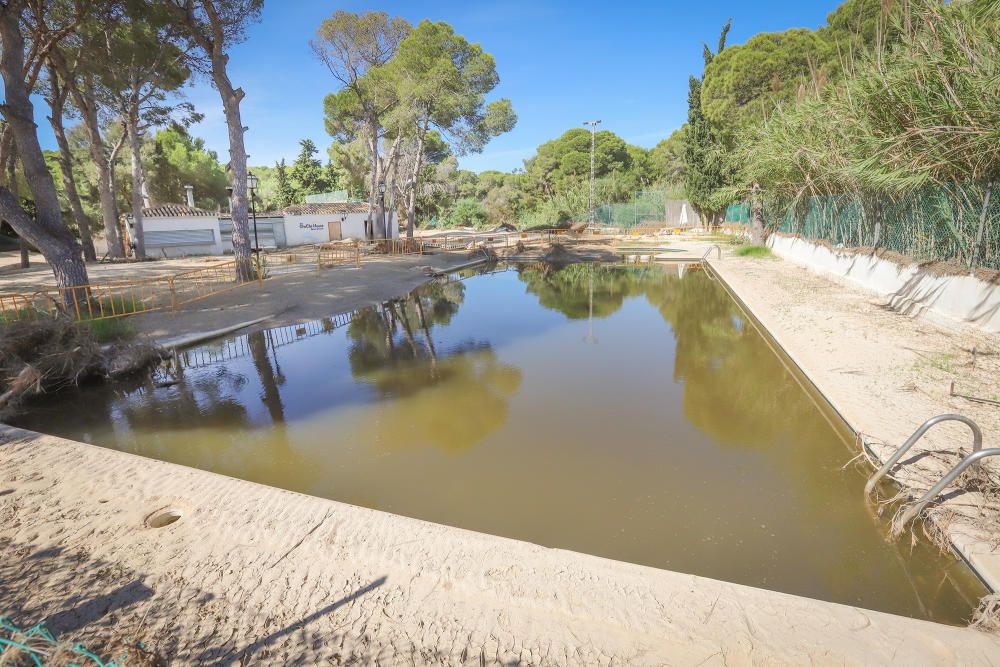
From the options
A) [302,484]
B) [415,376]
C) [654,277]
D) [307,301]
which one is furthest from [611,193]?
[302,484]

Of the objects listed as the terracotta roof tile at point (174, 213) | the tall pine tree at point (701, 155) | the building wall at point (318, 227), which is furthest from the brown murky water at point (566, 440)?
the building wall at point (318, 227)

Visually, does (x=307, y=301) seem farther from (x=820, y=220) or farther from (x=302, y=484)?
(x=820, y=220)

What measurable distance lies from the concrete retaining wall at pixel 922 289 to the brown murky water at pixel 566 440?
301cm

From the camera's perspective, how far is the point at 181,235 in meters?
26.9

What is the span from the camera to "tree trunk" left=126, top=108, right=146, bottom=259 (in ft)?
73.1

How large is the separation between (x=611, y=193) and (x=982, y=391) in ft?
132

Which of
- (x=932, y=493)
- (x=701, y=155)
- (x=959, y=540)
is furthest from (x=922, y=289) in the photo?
(x=701, y=155)

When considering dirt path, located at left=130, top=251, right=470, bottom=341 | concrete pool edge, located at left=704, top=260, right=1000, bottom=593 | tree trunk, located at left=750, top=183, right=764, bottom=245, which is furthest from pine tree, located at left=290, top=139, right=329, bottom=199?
concrete pool edge, located at left=704, top=260, right=1000, bottom=593

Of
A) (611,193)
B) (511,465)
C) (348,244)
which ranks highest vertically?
(611,193)

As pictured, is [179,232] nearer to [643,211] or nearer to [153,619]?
[153,619]

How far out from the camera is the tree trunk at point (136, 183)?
2228 centimetres

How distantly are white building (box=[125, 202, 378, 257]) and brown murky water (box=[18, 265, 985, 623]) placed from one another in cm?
2064

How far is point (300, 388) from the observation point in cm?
780

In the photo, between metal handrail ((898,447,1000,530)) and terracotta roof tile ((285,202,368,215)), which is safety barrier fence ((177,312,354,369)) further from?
terracotta roof tile ((285,202,368,215))
